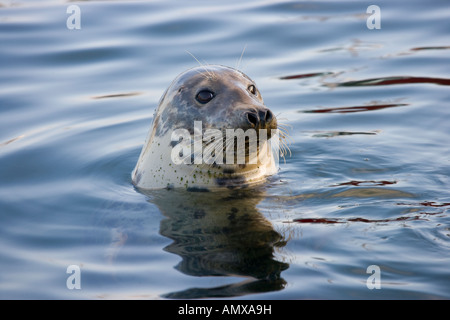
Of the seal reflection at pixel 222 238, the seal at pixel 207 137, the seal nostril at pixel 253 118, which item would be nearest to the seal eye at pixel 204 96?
the seal at pixel 207 137

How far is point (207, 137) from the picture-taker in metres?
5.04

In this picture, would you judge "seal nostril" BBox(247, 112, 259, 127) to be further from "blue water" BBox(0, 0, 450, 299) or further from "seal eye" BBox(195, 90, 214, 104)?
"blue water" BBox(0, 0, 450, 299)

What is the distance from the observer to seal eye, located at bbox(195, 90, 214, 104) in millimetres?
5176

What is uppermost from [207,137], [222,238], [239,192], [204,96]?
[204,96]

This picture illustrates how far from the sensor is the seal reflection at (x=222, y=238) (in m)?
4.00

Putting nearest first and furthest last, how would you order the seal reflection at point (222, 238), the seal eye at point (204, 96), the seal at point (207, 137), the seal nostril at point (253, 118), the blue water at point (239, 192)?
the seal reflection at point (222, 238), the blue water at point (239, 192), the seal nostril at point (253, 118), the seal at point (207, 137), the seal eye at point (204, 96)

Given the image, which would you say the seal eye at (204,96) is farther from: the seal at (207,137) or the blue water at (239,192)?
the blue water at (239,192)

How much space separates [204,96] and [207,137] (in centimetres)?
33

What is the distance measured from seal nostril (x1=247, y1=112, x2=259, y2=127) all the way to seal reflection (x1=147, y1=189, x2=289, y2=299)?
62cm

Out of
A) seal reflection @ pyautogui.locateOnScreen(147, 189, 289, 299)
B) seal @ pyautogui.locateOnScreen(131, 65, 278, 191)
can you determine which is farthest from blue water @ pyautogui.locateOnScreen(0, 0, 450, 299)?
seal @ pyautogui.locateOnScreen(131, 65, 278, 191)

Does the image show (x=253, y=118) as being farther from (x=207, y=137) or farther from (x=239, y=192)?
(x=239, y=192)

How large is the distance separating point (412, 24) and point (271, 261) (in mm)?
6884

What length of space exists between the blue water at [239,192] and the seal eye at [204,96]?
2.19 feet

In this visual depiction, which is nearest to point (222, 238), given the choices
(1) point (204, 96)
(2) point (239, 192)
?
(2) point (239, 192)
